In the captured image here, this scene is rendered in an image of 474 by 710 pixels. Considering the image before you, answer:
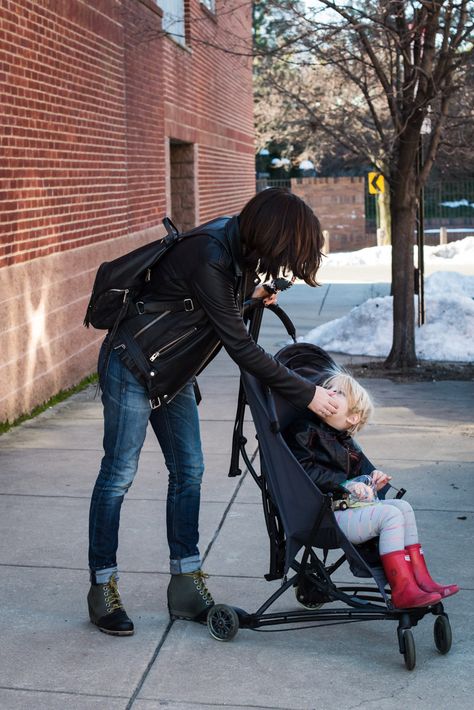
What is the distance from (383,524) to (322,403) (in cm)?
49

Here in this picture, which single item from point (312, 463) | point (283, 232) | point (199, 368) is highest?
point (283, 232)

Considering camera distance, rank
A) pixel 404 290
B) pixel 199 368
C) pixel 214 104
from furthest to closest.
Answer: pixel 214 104 < pixel 404 290 < pixel 199 368

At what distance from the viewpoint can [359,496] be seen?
421 centimetres

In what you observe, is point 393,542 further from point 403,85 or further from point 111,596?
point 403,85

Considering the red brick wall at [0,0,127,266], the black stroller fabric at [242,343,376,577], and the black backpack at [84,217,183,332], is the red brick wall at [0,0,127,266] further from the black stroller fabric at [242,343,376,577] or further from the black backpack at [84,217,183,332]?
the black stroller fabric at [242,343,376,577]

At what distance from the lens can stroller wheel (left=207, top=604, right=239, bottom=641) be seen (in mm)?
4301

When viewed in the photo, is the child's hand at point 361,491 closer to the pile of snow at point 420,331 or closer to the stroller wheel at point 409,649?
the stroller wheel at point 409,649

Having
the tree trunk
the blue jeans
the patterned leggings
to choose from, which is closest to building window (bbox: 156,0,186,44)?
the tree trunk

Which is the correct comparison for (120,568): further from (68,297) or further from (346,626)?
(68,297)

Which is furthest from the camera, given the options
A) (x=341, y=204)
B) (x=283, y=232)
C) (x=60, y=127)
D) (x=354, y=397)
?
(x=341, y=204)

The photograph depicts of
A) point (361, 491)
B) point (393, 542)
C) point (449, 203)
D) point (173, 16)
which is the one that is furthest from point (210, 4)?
point (449, 203)

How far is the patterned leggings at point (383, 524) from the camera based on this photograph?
4039 mm

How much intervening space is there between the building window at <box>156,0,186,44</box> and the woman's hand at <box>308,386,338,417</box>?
12589 mm

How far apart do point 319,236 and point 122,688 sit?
174cm
